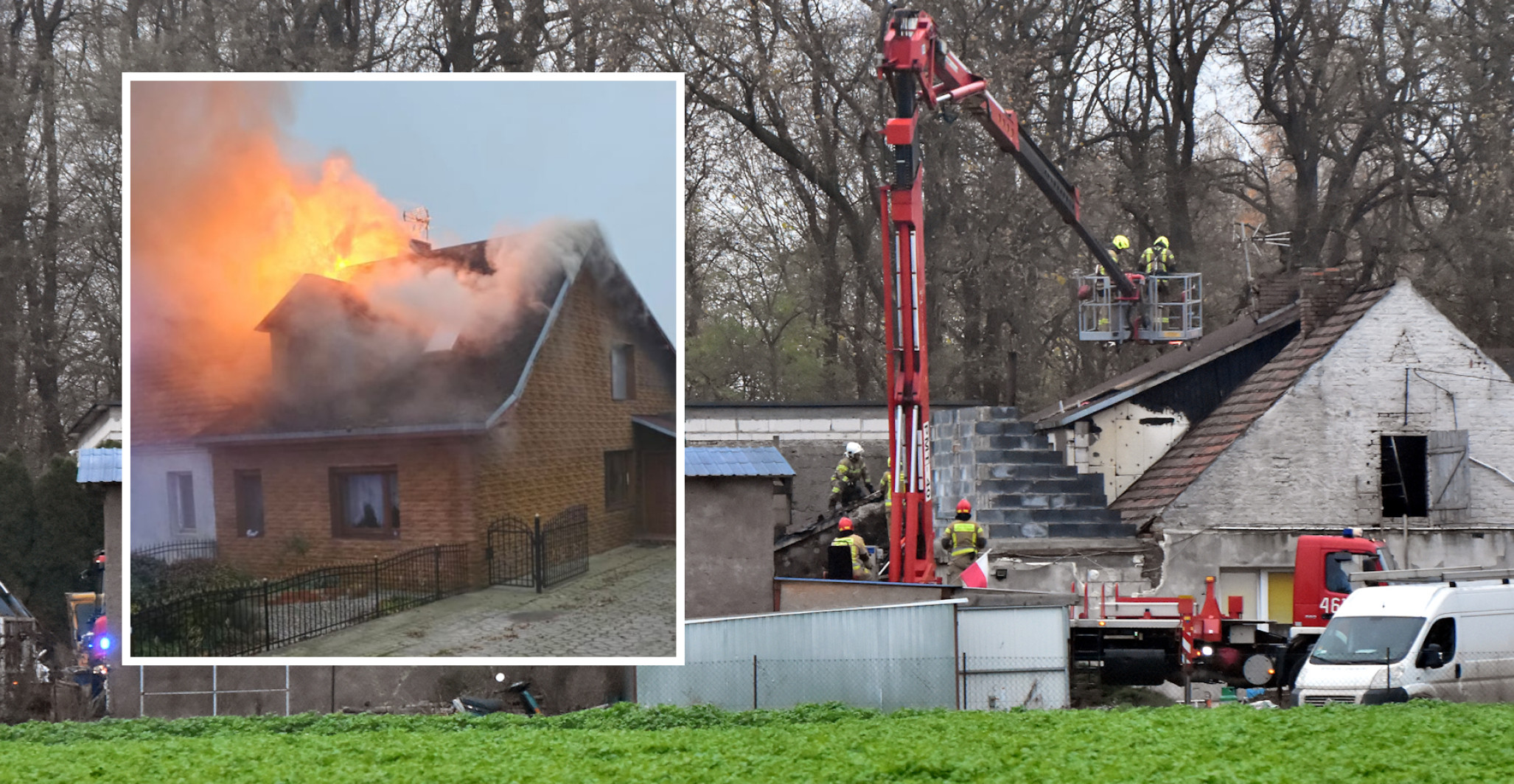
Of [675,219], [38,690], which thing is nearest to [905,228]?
[38,690]

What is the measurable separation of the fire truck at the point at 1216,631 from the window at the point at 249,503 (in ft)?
43.7

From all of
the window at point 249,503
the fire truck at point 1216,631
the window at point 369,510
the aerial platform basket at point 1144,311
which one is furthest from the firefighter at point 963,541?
the window at point 249,503

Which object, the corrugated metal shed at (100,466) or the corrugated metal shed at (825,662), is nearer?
the corrugated metal shed at (825,662)

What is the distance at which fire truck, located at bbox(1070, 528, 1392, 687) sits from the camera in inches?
808

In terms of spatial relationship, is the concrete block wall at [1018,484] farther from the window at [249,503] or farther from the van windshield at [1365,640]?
the window at [249,503]

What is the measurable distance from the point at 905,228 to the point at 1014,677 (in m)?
7.51

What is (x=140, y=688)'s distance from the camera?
61.3 ft

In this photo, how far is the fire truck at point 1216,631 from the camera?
2052cm

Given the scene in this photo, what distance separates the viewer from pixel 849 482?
3023cm

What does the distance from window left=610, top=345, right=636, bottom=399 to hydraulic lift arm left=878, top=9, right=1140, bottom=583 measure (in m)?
14.3

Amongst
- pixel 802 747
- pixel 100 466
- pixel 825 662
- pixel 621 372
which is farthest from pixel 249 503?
pixel 100 466

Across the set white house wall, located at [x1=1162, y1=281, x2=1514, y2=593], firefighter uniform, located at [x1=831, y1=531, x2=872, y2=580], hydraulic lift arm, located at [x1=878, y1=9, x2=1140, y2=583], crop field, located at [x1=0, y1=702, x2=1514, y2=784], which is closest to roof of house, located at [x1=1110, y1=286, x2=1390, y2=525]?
white house wall, located at [x1=1162, y1=281, x2=1514, y2=593]

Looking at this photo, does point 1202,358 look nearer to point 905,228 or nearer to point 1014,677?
point 905,228

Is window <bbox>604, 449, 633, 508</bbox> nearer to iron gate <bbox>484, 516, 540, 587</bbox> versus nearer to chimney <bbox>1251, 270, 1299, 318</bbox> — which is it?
iron gate <bbox>484, 516, 540, 587</bbox>
